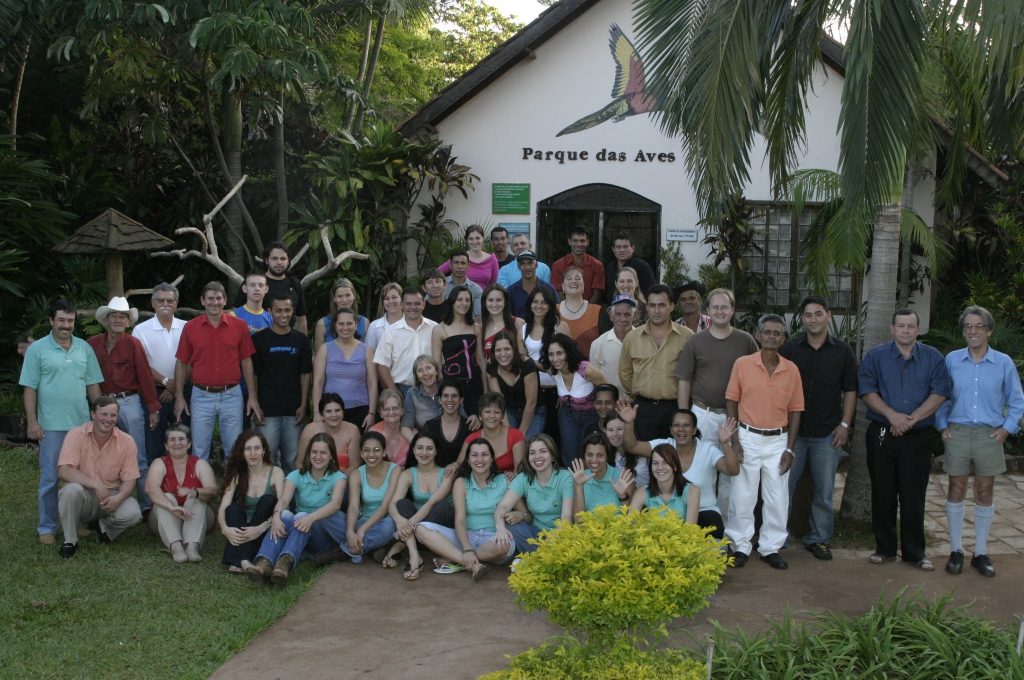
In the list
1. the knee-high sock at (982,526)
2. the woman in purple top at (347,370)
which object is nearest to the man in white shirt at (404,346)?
the woman in purple top at (347,370)

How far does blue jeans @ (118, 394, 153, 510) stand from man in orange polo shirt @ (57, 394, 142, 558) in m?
0.30

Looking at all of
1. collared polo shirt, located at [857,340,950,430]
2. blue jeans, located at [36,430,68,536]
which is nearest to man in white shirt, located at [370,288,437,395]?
blue jeans, located at [36,430,68,536]

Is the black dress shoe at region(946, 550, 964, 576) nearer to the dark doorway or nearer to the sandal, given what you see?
the sandal

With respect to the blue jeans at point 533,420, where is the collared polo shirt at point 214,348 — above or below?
above

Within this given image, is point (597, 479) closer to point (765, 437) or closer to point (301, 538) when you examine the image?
point (765, 437)

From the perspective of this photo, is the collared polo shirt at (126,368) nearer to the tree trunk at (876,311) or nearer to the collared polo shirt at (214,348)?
the collared polo shirt at (214,348)

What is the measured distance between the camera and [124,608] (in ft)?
22.8

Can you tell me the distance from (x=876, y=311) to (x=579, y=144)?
20.6 feet

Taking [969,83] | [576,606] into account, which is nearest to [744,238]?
[969,83]

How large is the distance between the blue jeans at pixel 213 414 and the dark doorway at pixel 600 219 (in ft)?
20.7

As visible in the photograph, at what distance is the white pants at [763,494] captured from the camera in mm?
7840

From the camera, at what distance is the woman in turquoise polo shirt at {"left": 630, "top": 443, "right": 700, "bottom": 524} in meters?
7.49

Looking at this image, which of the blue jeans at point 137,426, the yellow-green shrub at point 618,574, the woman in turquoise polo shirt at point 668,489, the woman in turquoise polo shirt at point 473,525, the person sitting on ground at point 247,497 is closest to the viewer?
the yellow-green shrub at point 618,574

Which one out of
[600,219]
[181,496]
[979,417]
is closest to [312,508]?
[181,496]
